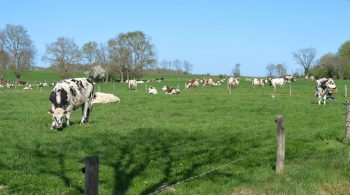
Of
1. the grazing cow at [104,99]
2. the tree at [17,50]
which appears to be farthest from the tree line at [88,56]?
the grazing cow at [104,99]

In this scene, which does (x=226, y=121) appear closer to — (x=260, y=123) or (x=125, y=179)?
(x=260, y=123)

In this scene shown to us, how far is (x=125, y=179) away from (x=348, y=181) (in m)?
5.18

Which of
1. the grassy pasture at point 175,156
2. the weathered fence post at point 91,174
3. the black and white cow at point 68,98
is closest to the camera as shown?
the weathered fence post at point 91,174

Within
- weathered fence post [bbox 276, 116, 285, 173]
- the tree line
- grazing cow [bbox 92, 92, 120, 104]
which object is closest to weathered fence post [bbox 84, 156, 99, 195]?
weathered fence post [bbox 276, 116, 285, 173]

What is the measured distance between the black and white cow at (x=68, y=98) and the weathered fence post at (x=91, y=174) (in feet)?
42.7

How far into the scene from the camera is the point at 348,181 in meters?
10.7

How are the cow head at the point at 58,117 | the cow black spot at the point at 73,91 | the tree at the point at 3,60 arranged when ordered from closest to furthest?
the cow head at the point at 58,117 < the cow black spot at the point at 73,91 < the tree at the point at 3,60

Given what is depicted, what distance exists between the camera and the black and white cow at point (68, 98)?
1847 cm

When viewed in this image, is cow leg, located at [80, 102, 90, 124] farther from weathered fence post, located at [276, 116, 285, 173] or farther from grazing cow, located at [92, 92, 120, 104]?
grazing cow, located at [92, 92, 120, 104]

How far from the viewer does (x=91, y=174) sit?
215 inches

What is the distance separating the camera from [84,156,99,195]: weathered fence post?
213 inches

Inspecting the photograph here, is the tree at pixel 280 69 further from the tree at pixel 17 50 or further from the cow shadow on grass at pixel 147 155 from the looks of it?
the cow shadow on grass at pixel 147 155

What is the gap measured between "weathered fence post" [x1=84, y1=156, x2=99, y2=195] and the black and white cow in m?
13.0

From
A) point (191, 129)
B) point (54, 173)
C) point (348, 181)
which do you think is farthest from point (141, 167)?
point (191, 129)
